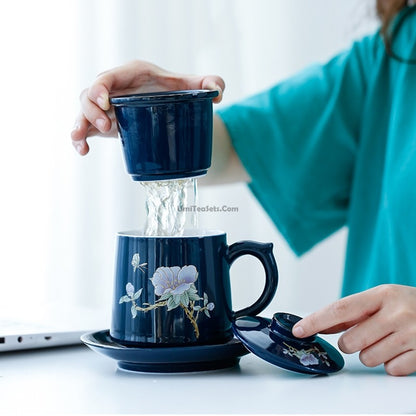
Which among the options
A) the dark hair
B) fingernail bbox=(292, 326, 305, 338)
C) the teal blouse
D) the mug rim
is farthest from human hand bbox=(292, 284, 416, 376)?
the dark hair

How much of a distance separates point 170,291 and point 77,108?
43.1 inches

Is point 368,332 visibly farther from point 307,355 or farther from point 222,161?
point 222,161

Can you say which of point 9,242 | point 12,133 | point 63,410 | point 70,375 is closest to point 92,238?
point 9,242

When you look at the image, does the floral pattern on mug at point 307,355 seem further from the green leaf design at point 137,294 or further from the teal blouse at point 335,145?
the teal blouse at point 335,145

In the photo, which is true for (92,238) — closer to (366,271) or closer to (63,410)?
(366,271)

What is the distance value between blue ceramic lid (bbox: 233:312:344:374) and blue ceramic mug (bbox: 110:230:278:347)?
0.10 feet

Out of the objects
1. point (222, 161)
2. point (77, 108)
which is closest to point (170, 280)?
point (222, 161)

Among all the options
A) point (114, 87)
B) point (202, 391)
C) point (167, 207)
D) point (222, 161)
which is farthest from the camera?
point (222, 161)

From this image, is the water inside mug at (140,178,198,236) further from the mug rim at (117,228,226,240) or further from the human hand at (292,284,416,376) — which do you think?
the human hand at (292,284,416,376)

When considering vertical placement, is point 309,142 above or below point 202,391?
above

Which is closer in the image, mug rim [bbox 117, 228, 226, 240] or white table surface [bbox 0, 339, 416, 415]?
white table surface [bbox 0, 339, 416, 415]

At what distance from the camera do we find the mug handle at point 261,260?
2.07 ft

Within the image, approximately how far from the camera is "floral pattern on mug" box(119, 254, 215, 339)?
1.93 feet

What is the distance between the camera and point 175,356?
1.90ft
